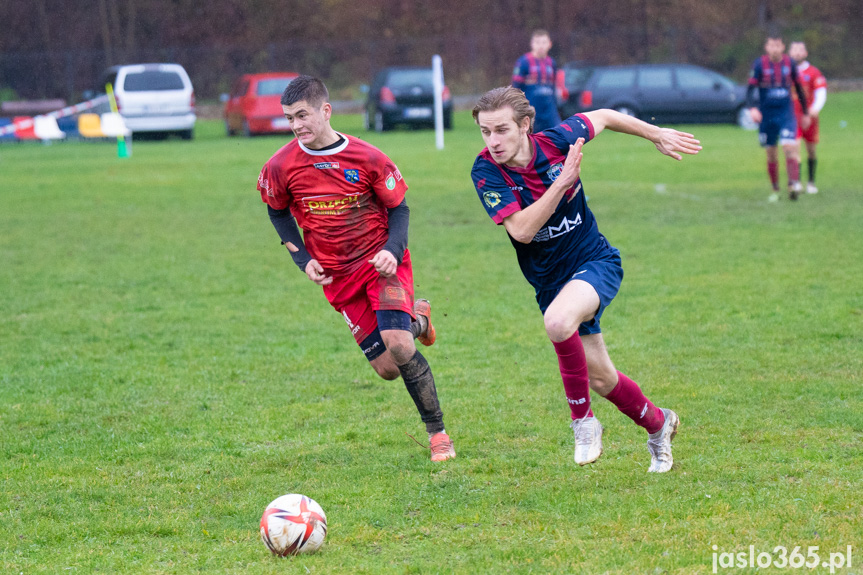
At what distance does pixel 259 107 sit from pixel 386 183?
936 inches

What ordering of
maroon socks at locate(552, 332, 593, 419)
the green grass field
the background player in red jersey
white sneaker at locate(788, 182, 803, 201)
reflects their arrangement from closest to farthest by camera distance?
the green grass field
maroon socks at locate(552, 332, 593, 419)
white sneaker at locate(788, 182, 803, 201)
the background player in red jersey

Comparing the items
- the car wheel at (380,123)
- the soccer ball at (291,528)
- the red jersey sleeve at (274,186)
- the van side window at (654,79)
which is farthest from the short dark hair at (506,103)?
the car wheel at (380,123)

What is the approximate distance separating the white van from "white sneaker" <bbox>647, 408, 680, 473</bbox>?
25304mm

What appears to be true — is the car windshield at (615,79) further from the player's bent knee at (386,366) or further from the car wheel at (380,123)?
the player's bent knee at (386,366)

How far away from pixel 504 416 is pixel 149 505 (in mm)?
2030

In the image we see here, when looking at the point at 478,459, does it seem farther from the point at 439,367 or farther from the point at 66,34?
the point at 66,34

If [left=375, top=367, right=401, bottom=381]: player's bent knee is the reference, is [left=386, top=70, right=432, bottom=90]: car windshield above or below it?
below

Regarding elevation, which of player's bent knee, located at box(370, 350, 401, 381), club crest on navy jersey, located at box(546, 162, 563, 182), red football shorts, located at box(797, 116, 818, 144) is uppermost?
club crest on navy jersey, located at box(546, 162, 563, 182)

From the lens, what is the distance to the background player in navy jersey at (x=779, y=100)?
531 inches

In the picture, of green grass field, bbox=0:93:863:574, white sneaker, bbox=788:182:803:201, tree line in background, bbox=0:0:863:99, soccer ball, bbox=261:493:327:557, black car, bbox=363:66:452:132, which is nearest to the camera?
soccer ball, bbox=261:493:327:557

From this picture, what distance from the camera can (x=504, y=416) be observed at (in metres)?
5.73

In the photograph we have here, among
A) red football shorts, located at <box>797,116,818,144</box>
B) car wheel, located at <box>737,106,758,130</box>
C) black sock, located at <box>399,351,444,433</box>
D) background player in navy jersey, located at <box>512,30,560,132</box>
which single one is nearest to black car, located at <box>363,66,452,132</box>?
car wheel, located at <box>737,106,758,130</box>

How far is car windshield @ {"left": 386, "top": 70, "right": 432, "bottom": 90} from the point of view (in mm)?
28531

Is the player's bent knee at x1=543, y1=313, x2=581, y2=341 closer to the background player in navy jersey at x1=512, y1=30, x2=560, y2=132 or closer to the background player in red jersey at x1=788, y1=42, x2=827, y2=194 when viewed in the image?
the background player in navy jersey at x1=512, y1=30, x2=560, y2=132
